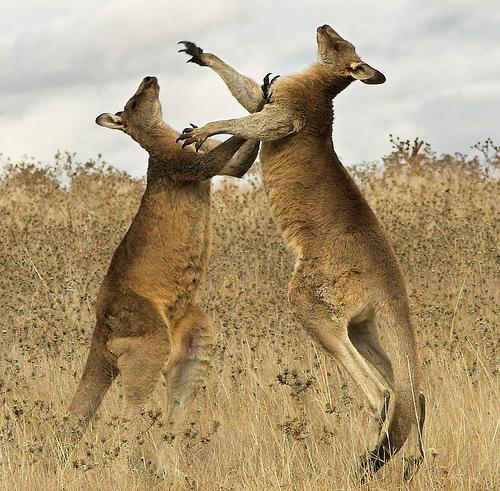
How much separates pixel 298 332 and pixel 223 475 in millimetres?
3121

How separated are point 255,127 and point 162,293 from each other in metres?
1.34

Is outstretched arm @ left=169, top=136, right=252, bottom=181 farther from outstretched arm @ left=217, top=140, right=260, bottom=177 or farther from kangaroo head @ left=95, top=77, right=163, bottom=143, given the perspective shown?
kangaroo head @ left=95, top=77, right=163, bottom=143

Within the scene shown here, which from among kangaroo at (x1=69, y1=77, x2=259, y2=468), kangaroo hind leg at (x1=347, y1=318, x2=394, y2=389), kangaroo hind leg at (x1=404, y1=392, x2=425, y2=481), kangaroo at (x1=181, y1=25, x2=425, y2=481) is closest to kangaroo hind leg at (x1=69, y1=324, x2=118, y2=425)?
kangaroo at (x1=69, y1=77, x2=259, y2=468)

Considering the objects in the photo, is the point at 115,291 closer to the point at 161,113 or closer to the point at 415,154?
the point at 161,113

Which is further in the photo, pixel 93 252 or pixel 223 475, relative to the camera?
pixel 93 252

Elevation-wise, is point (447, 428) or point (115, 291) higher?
point (115, 291)

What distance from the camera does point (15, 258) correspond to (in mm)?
12508

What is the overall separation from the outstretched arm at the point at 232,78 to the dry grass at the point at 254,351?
2023mm

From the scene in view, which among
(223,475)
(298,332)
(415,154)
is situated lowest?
(223,475)

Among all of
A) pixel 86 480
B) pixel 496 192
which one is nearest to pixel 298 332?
pixel 86 480

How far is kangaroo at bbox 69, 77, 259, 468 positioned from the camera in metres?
6.52

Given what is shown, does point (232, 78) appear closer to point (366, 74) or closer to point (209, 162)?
point (209, 162)

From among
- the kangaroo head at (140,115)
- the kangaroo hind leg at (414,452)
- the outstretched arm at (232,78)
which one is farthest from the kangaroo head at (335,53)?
the kangaroo hind leg at (414,452)

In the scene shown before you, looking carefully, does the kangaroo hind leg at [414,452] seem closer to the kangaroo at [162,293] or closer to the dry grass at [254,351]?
the dry grass at [254,351]
